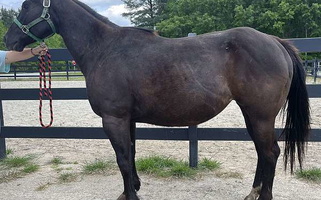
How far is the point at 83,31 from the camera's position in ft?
9.60

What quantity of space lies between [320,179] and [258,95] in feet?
5.29

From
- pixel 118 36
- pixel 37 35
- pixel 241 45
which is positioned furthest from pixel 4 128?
pixel 241 45

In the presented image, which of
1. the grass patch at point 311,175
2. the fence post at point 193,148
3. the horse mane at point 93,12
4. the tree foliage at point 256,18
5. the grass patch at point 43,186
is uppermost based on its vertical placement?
the tree foliage at point 256,18

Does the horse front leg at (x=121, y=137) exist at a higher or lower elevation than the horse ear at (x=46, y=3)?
lower

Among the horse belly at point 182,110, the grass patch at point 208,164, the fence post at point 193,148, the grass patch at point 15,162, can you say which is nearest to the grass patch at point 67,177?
the grass patch at point 15,162

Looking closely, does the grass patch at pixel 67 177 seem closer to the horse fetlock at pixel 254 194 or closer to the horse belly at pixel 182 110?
the horse belly at pixel 182 110

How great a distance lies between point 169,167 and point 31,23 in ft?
7.95

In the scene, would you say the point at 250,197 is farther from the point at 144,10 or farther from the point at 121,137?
the point at 144,10

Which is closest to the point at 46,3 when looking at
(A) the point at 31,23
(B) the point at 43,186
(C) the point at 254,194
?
(A) the point at 31,23

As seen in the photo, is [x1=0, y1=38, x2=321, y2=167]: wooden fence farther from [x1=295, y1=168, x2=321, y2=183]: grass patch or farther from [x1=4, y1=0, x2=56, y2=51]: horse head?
[x1=4, y1=0, x2=56, y2=51]: horse head

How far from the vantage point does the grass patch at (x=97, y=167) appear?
3879 mm

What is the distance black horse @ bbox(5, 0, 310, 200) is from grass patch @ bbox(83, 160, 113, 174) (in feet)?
3.54

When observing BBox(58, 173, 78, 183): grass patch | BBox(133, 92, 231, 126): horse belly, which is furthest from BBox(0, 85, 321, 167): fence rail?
BBox(133, 92, 231, 126): horse belly

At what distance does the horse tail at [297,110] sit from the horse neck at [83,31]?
5.91ft
